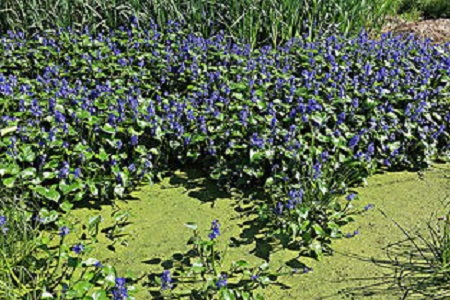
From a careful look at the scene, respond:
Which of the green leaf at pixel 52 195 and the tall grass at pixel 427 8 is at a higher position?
the green leaf at pixel 52 195

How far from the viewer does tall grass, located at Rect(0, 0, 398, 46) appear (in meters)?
4.98

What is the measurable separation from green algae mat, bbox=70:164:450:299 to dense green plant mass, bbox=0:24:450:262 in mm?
105

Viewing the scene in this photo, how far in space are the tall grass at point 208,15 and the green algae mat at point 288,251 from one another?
5.69ft

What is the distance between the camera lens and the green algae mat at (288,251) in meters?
2.95

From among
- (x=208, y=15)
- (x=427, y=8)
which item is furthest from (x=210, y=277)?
(x=427, y=8)

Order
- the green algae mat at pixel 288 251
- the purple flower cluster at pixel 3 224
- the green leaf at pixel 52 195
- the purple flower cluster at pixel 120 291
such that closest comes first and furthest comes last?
the purple flower cluster at pixel 120 291, the purple flower cluster at pixel 3 224, the green algae mat at pixel 288 251, the green leaf at pixel 52 195

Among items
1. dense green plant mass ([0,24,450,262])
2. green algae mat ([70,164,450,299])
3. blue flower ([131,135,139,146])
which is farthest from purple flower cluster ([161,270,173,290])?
blue flower ([131,135,139,146])

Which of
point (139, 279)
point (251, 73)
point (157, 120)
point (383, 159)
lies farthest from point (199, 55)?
point (139, 279)

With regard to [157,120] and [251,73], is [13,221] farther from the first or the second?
[251,73]

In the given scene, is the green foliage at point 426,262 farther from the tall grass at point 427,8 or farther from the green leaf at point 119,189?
the tall grass at point 427,8

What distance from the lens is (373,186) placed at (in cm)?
373

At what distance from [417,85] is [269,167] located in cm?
122

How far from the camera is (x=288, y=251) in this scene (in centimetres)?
315

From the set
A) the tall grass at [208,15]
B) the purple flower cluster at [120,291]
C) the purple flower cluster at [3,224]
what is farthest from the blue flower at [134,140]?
the tall grass at [208,15]
